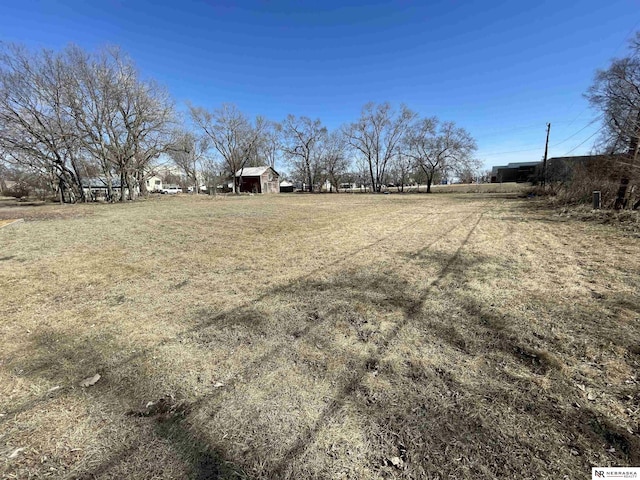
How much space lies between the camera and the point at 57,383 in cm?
238

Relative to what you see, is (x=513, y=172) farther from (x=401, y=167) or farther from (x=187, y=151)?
(x=187, y=151)

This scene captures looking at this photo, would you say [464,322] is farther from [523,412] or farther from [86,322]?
[86,322]

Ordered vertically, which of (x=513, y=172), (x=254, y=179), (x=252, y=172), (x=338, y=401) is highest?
(x=252, y=172)

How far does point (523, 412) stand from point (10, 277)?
26.0ft

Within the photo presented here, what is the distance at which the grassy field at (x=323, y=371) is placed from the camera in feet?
5.57

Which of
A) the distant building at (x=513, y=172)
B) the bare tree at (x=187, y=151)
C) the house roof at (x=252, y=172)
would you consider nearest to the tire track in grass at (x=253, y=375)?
the bare tree at (x=187, y=151)

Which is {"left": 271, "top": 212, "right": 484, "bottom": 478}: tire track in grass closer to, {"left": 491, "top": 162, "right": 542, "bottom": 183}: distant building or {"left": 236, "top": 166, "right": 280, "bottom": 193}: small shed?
{"left": 236, "top": 166, "right": 280, "bottom": 193}: small shed

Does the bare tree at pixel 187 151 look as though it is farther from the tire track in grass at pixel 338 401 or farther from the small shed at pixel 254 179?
the tire track in grass at pixel 338 401

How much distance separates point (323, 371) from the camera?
8.15 feet

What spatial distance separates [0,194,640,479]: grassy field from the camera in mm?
1697

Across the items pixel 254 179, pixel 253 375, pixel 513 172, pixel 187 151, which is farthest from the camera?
pixel 513 172

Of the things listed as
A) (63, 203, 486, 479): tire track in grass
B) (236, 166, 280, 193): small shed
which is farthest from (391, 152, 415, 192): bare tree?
(63, 203, 486, 479): tire track in grass

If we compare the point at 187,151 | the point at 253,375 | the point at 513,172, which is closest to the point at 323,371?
the point at 253,375

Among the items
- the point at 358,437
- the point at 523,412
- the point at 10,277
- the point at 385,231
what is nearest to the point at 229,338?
the point at 358,437
